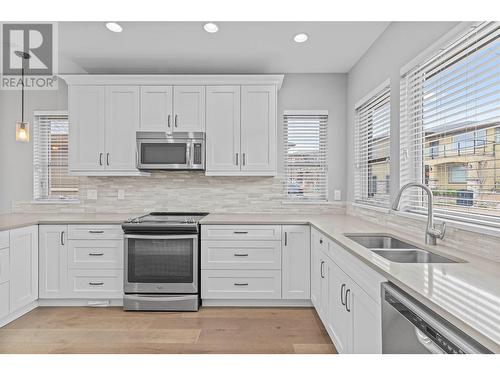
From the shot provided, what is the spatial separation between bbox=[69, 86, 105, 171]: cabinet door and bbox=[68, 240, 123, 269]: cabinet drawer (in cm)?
83

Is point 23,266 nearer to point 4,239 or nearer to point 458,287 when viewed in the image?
point 4,239

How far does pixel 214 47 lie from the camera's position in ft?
9.98

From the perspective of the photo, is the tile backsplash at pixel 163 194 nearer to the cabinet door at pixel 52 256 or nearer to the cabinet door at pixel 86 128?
the cabinet door at pixel 86 128

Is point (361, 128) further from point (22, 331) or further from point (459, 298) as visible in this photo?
point (22, 331)

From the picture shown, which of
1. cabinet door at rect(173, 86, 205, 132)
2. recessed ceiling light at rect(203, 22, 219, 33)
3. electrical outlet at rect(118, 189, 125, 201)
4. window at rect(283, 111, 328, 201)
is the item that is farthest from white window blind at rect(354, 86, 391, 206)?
electrical outlet at rect(118, 189, 125, 201)

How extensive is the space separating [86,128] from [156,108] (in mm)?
785

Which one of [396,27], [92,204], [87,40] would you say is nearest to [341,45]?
[396,27]

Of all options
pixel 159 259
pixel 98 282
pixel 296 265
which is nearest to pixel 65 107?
pixel 98 282

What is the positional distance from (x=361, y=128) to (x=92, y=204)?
10.5ft

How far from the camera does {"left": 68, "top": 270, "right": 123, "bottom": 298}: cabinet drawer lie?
9.98 ft

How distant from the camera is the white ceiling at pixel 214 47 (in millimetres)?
2699

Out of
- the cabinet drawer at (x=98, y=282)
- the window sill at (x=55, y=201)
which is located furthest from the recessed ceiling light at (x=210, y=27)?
the window sill at (x=55, y=201)

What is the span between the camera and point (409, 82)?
2371mm

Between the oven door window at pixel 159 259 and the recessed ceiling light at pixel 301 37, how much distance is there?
211 centimetres
